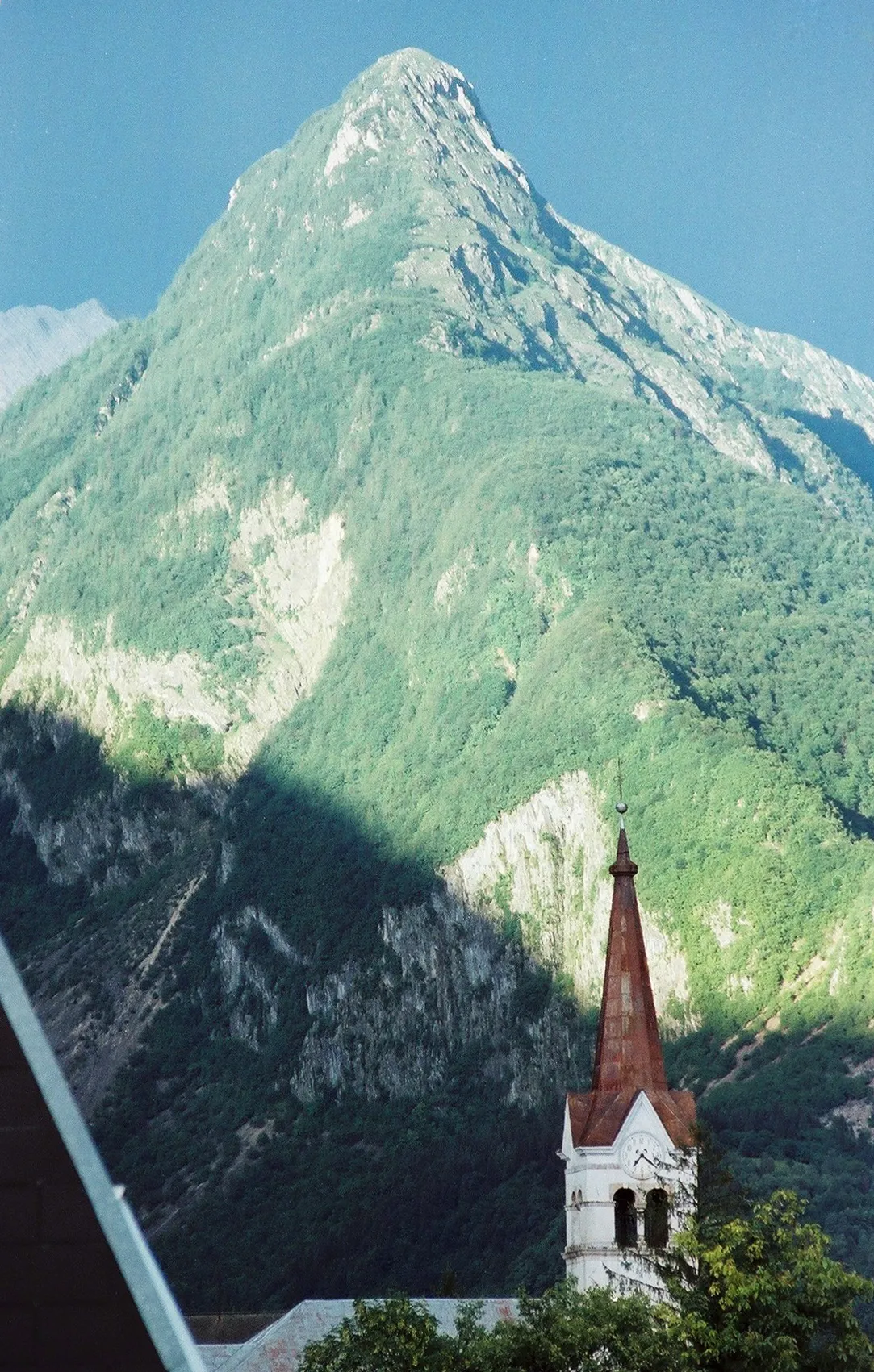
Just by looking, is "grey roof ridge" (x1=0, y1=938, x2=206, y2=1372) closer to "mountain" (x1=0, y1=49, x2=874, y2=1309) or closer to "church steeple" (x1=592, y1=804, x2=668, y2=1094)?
"church steeple" (x1=592, y1=804, x2=668, y2=1094)

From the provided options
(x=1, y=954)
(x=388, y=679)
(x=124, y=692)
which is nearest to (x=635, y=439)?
(x=388, y=679)

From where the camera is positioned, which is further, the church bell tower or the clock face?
the clock face

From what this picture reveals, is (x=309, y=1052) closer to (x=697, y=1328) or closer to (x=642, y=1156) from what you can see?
(x=642, y=1156)

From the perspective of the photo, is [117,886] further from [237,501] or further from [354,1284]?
[354,1284]

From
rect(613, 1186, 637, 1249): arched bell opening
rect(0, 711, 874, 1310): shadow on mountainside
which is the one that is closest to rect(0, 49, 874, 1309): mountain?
rect(0, 711, 874, 1310): shadow on mountainside

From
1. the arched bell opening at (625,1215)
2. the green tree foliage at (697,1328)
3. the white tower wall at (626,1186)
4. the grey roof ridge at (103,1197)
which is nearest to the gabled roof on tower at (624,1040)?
the white tower wall at (626,1186)

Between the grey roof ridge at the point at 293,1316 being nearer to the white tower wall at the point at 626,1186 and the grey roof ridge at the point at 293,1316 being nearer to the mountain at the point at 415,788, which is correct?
the white tower wall at the point at 626,1186

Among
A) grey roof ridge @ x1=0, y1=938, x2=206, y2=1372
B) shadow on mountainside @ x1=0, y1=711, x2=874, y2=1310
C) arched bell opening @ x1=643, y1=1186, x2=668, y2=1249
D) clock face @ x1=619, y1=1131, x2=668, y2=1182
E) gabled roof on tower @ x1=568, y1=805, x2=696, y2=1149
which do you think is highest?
shadow on mountainside @ x1=0, y1=711, x2=874, y2=1310
